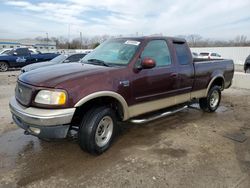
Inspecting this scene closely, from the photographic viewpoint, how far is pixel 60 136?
3.20m

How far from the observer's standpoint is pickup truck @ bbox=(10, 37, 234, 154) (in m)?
3.14

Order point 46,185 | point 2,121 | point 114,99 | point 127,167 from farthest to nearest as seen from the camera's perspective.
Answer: point 2,121 < point 114,99 < point 127,167 < point 46,185

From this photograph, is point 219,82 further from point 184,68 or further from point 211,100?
point 184,68

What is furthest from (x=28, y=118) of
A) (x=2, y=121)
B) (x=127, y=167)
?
(x=2, y=121)

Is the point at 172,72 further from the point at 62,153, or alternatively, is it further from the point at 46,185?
the point at 46,185

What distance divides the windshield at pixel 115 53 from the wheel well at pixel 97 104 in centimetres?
69

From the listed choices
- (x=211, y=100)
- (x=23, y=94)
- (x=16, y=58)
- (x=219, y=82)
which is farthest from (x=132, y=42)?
(x=16, y=58)

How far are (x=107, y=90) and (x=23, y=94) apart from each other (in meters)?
1.28

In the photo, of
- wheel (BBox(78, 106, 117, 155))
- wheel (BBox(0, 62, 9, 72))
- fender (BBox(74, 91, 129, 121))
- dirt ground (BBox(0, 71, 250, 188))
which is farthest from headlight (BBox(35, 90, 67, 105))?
wheel (BBox(0, 62, 9, 72))

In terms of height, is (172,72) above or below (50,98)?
above

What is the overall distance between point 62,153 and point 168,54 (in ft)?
9.37

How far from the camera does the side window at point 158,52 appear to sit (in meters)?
4.36

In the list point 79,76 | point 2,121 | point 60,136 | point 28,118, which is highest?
point 79,76

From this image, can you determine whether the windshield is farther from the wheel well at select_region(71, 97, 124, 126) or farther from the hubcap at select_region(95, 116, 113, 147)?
the hubcap at select_region(95, 116, 113, 147)
